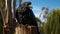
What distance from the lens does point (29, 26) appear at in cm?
282

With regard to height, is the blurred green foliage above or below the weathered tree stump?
below

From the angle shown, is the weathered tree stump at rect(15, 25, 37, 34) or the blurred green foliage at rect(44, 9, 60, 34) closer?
the weathered tree stump at rect(15, 25, 37, 34)

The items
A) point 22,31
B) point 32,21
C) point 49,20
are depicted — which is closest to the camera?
point 22,31

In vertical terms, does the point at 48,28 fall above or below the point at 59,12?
below

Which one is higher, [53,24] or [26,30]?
[26,30]

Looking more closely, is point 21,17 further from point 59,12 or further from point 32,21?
point 59,12

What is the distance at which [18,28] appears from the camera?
2789mm

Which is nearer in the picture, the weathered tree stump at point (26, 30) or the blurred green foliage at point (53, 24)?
the weathered tree stump at point (26, 30)

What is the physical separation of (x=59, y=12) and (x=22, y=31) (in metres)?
10.5

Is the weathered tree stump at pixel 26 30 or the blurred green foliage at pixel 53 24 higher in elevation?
the weathered tree stump at pixel 26 30

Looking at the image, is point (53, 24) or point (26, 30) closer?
point (26, 30)

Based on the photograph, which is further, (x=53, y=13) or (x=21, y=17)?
(x=53, y=13)

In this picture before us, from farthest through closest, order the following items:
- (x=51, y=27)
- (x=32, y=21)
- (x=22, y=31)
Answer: (x=51, y=27) < (x=32, y=21) < (x=22, y=31)

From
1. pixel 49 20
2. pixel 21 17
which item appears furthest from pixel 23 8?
pixel 49 20
